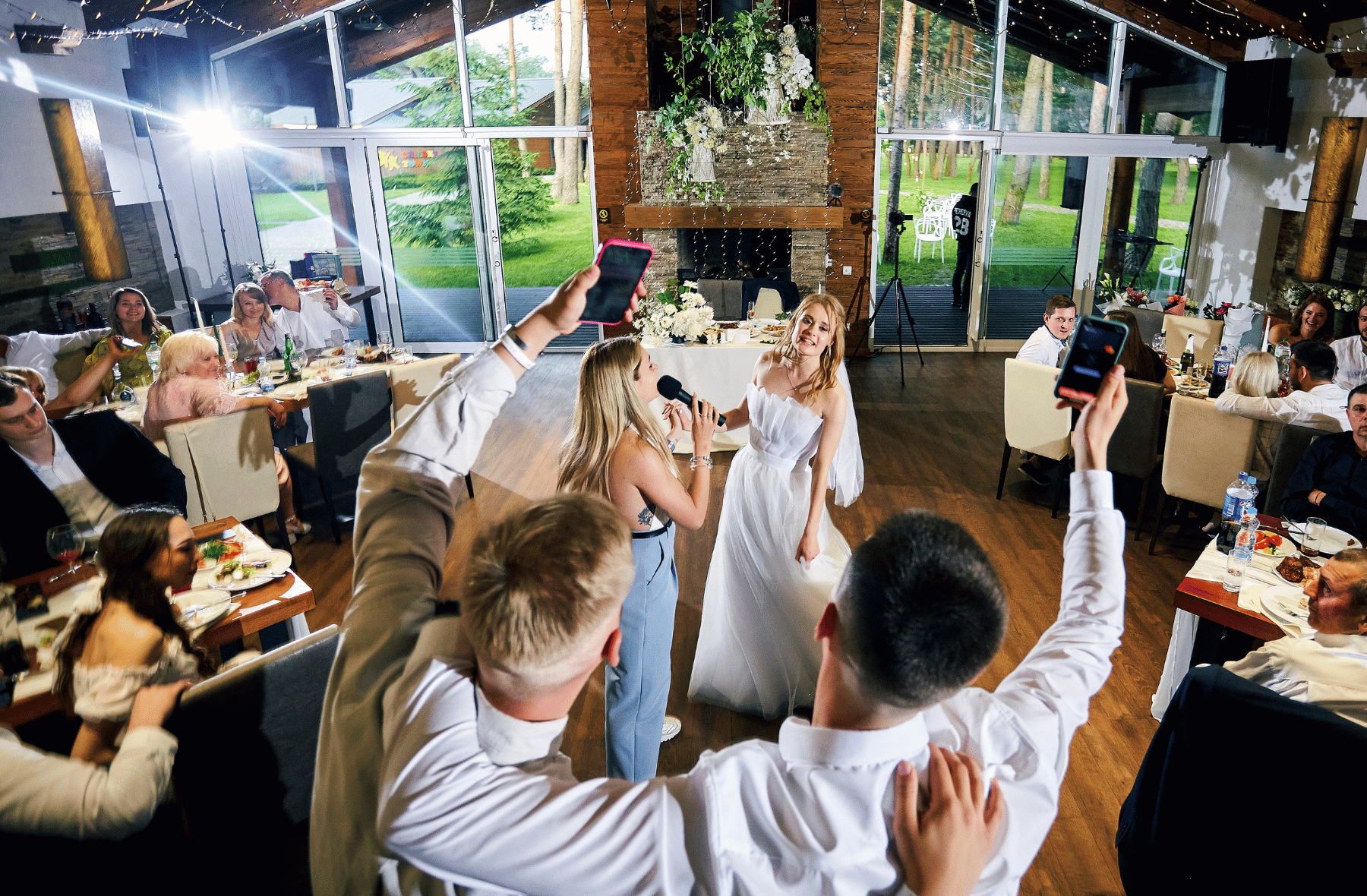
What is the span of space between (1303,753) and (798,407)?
5.70 ft

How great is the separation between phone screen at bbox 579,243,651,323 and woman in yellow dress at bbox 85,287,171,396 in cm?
440

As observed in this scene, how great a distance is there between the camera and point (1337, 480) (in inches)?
128

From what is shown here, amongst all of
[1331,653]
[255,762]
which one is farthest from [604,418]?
[1331,653]

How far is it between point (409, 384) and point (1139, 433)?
13.6ft

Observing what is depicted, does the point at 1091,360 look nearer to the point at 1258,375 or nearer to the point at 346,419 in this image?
the point at 1258,375

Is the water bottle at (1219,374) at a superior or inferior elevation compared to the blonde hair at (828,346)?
inferior

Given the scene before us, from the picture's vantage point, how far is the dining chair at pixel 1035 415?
4570mm

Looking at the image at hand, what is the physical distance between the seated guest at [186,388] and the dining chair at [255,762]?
101 inches

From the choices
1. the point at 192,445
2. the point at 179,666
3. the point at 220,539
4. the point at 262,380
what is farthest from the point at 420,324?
the point at 179,666

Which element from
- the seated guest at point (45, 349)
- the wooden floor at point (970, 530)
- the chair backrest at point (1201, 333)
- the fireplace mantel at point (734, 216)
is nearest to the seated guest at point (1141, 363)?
the wooden floor at point (970, 530)

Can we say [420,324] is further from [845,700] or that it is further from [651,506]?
[845,700]

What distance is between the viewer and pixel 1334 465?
325 centimetres

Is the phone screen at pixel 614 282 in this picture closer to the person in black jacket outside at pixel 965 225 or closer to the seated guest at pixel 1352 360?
the seated guest at pixel 1352 360

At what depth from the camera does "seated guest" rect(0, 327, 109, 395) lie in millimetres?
4730
